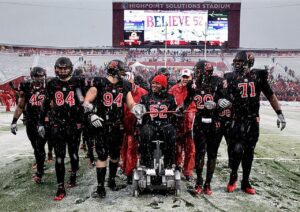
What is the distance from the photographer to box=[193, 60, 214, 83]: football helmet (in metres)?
5.76

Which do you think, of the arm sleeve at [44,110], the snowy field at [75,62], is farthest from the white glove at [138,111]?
the snowy field at [75,62]

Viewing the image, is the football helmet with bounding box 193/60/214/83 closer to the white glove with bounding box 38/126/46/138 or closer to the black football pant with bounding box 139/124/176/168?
the black football pant with bounding box 139/124/176/168

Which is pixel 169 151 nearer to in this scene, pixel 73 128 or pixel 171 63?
pixel 73 128

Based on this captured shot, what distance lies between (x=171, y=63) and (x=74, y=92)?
1684 inches

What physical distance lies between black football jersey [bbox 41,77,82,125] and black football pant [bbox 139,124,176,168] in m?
1.18

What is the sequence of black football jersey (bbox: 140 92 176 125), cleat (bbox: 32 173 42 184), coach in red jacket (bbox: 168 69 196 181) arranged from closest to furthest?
1. black football jersey (bbox: 140 92 176 125)
2. cleat (bbox: 32 173 42 184)
3. coach in red jacket (bbox: 168 69 196 181)

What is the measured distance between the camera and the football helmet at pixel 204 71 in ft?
18.9

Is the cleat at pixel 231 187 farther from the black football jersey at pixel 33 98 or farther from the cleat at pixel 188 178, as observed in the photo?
the black football jersey at pixel 33 98

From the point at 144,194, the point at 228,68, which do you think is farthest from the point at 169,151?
the point at 228,68

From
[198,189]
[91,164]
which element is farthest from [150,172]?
[91,164]

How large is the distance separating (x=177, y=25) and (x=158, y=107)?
41.1 metres

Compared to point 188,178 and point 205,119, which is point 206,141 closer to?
point 205,119

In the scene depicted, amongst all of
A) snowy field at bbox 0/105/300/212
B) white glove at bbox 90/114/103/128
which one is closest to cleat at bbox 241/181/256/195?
snowy field at bbox 0/105/300/212

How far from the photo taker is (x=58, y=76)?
18.3ft
